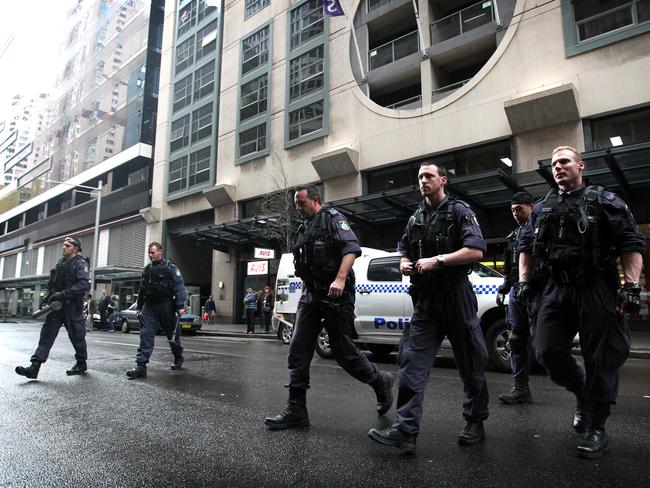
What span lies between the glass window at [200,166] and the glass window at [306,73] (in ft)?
21.9

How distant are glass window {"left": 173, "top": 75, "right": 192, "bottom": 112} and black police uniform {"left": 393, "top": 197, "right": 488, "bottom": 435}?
1145 inches

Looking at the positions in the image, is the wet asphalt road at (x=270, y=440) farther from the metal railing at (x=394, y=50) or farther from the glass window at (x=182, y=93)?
the glass window at (x=182, y=93)

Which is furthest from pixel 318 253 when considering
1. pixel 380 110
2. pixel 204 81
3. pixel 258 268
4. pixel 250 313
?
pixel 204 81

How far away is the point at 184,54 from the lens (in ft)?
100

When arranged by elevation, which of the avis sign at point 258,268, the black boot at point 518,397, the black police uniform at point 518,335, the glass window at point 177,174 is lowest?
the black boot at point 518,397

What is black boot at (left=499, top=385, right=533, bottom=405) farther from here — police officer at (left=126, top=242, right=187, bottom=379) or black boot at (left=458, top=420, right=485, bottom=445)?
police officer at (left=126, top=242, right=187, bottom=379)

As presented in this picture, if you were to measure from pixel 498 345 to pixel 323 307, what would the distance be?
409 cm

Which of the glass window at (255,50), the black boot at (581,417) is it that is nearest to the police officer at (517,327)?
the black boot at (581,417)

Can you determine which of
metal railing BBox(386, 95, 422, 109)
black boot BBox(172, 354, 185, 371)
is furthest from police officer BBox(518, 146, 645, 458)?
metal railing BBox(386, 95, 422, 109)

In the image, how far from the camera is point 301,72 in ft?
75.6

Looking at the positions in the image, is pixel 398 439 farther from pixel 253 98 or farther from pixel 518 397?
pixel 253 98

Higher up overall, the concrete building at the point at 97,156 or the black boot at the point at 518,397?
the concrete building at the point at 97,156

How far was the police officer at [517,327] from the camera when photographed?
14.5ft

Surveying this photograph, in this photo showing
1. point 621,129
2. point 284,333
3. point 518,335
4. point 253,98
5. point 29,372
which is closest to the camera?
point 518,335
